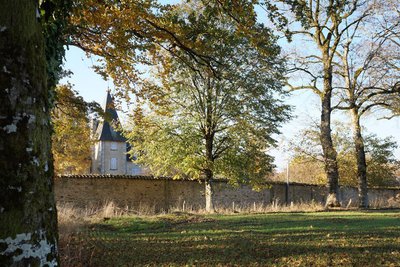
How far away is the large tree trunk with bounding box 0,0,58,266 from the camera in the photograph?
9.27 feet

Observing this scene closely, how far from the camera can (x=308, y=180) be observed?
44312 mm

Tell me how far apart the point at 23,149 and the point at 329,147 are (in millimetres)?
22060

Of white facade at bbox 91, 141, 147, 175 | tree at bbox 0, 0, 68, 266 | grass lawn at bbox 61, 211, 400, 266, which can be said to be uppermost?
white facade at bbox 91, 141, 147, 175

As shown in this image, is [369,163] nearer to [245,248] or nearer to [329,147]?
[329,147]

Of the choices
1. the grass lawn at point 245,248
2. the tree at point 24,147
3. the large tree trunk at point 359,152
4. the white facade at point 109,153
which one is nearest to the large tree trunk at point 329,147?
the large tree trunk at point 359,152

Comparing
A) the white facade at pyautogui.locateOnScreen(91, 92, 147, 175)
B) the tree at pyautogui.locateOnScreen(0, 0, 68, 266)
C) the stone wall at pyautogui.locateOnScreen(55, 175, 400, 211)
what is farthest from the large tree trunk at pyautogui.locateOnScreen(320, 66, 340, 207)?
the white facade at pyautogui.locateOnScreen(91, 92, 147, 175)

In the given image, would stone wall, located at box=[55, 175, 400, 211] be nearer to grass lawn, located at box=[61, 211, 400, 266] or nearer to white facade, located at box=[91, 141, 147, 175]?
grass lawn, located at box=[61, 211, 400, 266]

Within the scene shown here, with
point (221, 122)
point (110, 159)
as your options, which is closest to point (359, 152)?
point (221, 122)

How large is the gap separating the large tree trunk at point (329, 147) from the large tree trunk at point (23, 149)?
21272mm

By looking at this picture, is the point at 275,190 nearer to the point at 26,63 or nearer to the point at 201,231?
the point at 201,231

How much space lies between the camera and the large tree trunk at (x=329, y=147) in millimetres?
22984

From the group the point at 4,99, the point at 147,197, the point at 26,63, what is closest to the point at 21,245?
the point at 4,99

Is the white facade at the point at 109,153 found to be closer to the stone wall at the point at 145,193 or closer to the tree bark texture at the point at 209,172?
the stone wall at the point at 145,193

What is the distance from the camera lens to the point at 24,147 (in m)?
2.93
